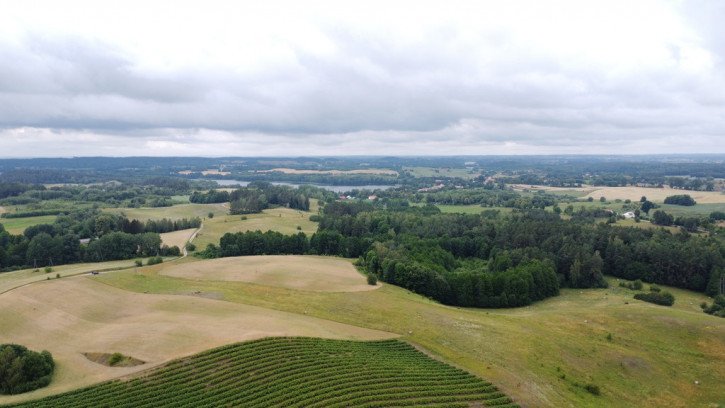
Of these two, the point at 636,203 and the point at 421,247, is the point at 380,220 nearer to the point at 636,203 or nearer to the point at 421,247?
the point at 421,247

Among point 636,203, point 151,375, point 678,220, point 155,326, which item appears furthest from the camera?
point 636,203

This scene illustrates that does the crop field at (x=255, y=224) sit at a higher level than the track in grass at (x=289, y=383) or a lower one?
lower

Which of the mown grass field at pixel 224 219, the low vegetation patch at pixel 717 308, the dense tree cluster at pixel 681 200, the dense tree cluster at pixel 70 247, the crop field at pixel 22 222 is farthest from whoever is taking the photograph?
the dense tree cluster at pixel 681 200

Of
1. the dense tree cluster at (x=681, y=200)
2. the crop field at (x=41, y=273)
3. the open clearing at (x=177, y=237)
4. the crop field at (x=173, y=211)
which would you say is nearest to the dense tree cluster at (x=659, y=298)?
the crop field at (x=41, y=273)

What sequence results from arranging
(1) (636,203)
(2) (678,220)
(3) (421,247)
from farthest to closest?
(1) (636,203) < (2) (678,220) < (3) (421,247)

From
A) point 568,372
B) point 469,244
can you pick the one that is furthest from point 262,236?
point 568,372

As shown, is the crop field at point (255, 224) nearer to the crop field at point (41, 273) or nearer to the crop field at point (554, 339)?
the crop field at point (41, 273)
